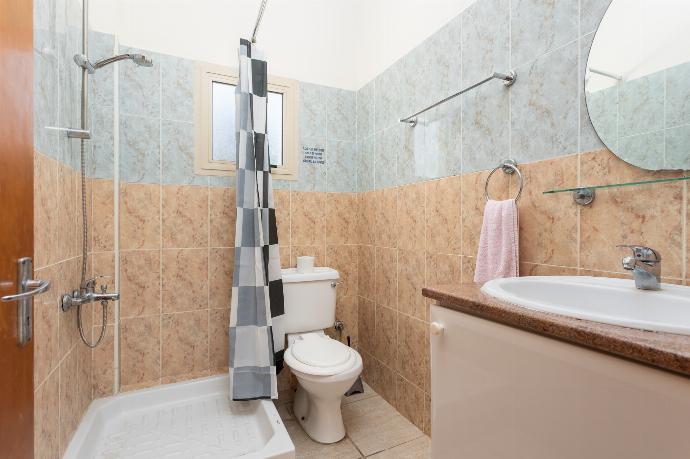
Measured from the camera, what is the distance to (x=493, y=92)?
4.57 ft

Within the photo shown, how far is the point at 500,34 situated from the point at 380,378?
77.5 inches

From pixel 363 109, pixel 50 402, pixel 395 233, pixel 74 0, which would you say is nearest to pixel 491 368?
pixel 395 233

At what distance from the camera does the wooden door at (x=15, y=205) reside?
695mm

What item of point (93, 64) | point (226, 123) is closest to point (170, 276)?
point (226, 123)

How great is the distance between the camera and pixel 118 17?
1783 millimetres

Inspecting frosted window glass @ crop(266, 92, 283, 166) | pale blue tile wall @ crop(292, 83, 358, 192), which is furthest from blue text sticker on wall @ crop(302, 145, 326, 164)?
frosted window glass @ crop(266, 92, 283, 166)

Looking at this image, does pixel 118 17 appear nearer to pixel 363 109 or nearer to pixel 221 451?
pixel 363 109

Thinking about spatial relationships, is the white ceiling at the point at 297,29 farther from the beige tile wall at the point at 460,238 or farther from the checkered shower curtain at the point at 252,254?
the beige tile wall at the point at 460,238

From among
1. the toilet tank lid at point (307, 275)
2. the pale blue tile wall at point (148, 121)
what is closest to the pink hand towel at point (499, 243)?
the toilet tank lid at point (307, 275)

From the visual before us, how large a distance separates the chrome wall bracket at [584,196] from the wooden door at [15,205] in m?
1.52

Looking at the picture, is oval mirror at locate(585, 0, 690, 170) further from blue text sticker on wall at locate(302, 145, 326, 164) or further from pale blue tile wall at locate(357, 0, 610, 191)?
blue text sticker on wall at locate(302, 145, 326, 164)

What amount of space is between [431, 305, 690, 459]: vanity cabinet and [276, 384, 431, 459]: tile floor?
2.57 ft

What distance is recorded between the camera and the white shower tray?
144cm

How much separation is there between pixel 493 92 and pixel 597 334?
112 centimetres
